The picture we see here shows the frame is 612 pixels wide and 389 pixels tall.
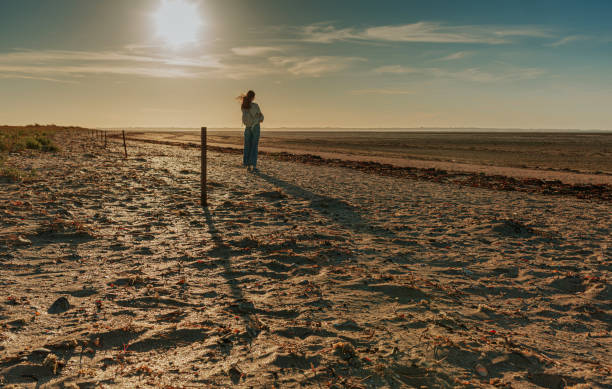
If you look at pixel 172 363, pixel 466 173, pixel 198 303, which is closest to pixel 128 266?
pixel 198 303

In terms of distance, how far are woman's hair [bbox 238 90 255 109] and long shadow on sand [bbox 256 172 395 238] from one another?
3.87 m

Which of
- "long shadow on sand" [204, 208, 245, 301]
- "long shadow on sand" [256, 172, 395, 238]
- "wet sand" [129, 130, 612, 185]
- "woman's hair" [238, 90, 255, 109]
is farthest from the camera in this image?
"wet sand" [129, 130, 612, 185]

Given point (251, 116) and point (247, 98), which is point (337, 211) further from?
point (247, 98)

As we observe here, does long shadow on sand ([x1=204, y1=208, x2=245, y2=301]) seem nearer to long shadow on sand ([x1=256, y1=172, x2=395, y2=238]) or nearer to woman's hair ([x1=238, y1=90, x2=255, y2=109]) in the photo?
long shadow on sand ([x1=256, y1=172, x2=395, y2=238])

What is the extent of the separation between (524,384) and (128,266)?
4.43 meters

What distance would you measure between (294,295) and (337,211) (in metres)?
4.37

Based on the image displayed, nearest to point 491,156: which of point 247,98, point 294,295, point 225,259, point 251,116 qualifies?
point 251,116

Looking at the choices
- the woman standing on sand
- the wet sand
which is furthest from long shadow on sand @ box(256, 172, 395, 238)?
the wet sand

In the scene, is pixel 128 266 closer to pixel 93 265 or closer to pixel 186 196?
pixel 93 265

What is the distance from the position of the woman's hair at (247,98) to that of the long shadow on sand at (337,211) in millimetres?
3873

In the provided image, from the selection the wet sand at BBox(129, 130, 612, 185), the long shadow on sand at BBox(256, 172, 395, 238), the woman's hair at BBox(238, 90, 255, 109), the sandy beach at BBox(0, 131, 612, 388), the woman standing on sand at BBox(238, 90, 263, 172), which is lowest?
the sandy beach at BBox(0, 131, 612, 388)

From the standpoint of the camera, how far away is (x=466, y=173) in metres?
16.9

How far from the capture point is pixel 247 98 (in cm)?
1340

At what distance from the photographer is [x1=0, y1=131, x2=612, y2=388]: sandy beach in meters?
2.76
